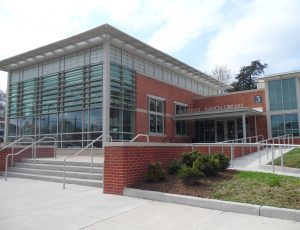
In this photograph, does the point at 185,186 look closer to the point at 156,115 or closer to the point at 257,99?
the point at 156,115

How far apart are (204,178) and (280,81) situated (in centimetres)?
1854

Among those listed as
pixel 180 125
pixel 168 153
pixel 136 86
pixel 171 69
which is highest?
pixel 171 69

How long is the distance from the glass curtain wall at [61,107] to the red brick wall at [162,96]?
3.23m

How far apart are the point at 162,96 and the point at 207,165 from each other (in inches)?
593

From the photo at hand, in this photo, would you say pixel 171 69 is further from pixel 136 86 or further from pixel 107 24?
pixel 107 24

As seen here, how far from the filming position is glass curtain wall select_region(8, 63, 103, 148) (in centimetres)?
1930

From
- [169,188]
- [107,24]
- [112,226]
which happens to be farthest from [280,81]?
[112,226]

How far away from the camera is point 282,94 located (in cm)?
2522

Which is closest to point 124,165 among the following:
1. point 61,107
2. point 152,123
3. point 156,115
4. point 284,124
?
point 61,107

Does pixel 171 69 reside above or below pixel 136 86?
above

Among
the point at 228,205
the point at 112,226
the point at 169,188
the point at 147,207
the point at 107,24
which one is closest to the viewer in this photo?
the point at 112,226

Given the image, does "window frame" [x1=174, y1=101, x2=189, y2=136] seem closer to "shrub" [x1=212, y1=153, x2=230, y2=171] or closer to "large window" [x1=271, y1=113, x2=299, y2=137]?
"large window" [x1=271, y1=113, x2=299, y2=137]

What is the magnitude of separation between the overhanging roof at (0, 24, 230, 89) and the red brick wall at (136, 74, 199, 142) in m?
1.65

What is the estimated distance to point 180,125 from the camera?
26.5 m
